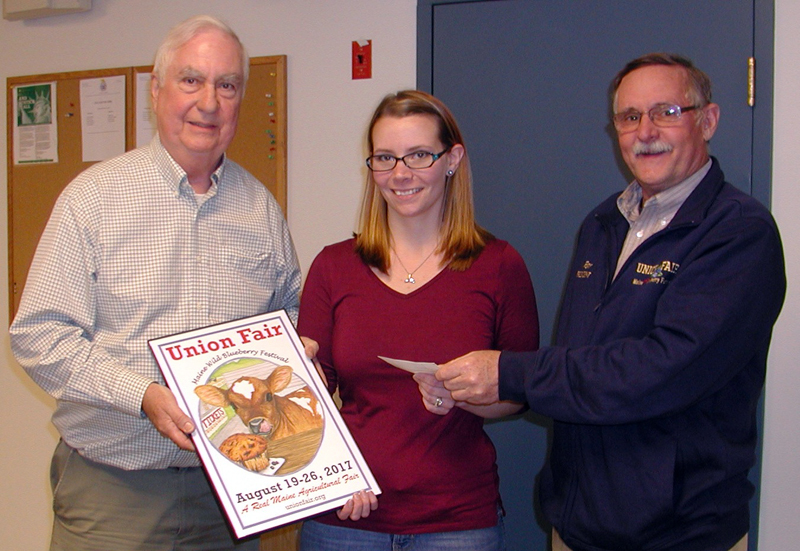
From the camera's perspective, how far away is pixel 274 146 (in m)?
3.26

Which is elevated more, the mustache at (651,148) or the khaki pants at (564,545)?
the mustache at (651,148)

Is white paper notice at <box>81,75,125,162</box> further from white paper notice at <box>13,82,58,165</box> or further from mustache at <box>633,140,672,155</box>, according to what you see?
mustache at <box>633,140,672,155</box>

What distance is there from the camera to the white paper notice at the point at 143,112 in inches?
135

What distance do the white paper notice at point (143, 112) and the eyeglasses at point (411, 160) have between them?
2.04m

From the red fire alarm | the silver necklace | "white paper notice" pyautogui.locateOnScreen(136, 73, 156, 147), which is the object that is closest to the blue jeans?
the silver necklace

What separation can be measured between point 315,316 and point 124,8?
2508mm

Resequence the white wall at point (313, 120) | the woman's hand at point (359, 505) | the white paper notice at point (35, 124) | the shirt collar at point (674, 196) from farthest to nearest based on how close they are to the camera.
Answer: the white paper notice at point (35, 124), the white wall at point (313, 120), the shirt collar at point (674, 196), the woman's hand at point (359, 505)

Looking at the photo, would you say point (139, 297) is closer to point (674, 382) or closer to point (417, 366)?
point (417, 366)

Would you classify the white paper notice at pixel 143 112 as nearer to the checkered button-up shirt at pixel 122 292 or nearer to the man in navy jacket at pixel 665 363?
the checkered button-up shirt at pixel 122 292

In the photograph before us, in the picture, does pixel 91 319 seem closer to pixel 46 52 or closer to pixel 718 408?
pixel 718 408

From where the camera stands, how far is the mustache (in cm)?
167

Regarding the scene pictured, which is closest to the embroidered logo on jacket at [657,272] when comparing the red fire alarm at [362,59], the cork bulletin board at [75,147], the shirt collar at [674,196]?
the shirt collar at [674,196]

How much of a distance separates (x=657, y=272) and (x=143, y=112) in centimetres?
279

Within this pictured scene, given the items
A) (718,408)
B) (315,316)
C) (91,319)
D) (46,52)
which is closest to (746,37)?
(718,408)
